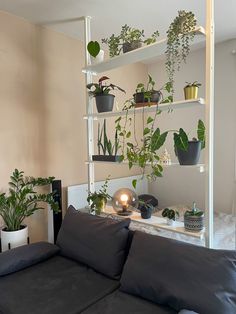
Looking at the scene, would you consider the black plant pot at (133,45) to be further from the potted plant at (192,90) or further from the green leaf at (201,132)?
the green leaf at (201,132)

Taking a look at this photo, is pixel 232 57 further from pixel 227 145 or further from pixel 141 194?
pixel 141 194

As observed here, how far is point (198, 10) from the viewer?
2.43 metres

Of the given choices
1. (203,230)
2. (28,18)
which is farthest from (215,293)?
(28,18)

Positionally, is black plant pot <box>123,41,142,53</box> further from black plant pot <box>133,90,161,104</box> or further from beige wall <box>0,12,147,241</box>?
beige wall <box>0,12,147,241</box>

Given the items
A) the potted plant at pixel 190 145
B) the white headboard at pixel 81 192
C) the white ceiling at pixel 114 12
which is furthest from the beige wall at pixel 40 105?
the potted plant at pixel 190 145

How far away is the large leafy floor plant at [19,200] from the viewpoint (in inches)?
91.9

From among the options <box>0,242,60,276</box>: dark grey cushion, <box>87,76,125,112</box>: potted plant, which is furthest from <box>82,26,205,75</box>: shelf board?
<box>0,242,60,276</box>: dark grey cushion

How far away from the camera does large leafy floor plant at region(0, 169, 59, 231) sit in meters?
2.33

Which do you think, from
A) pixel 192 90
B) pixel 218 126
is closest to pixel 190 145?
pixel 192 90

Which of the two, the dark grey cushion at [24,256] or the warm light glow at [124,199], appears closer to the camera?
the dark grey cushion at [24,256]

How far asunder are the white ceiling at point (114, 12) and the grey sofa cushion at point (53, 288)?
7.19 ft

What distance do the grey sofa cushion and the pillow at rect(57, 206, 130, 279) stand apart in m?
0.07

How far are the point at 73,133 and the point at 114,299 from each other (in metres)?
1.98

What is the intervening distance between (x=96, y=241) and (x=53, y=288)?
411mm
